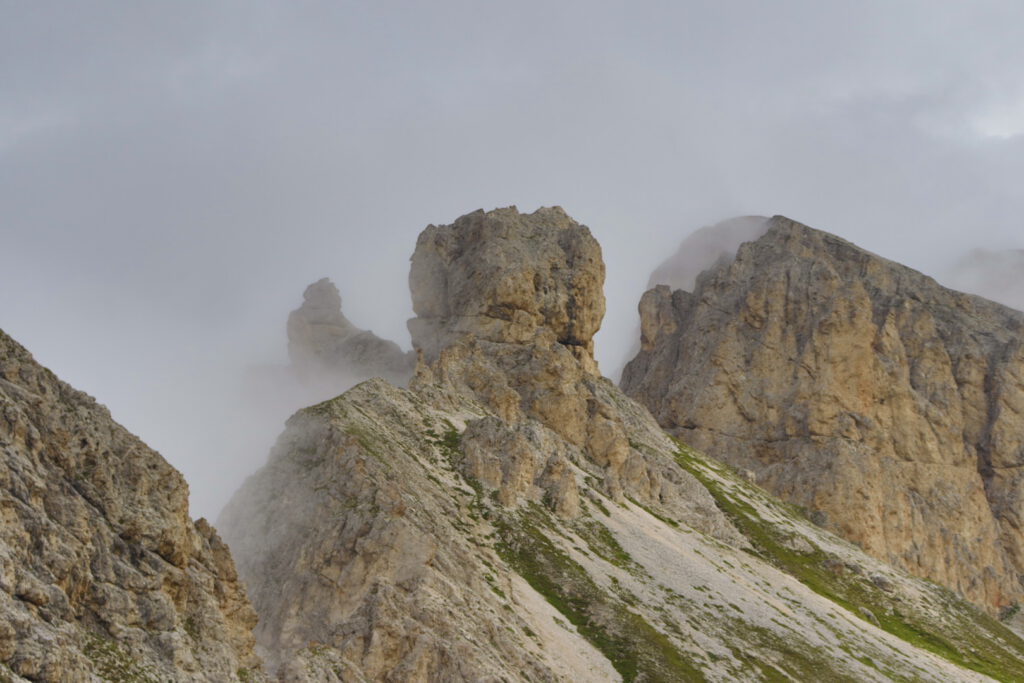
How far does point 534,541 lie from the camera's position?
303ft

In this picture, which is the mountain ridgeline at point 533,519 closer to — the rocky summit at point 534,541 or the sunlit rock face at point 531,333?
the rocky summit at point 534,541

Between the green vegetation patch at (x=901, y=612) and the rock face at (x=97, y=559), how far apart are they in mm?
93274

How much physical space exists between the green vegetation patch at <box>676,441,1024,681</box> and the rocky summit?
1.32 feet

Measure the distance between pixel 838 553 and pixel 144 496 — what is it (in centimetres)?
11331

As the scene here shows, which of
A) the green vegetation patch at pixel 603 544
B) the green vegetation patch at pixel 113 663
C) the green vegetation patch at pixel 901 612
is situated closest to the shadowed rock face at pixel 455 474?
the green vegetation patch at pixel 603 544

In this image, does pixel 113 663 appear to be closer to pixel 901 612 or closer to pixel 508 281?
pixel 901 612

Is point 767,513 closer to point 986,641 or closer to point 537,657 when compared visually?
point 986,641

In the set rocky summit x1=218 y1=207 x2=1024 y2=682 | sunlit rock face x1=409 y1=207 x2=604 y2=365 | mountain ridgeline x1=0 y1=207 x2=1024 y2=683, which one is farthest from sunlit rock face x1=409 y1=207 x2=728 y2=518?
mountain ridgeline x1=0 y1=207 x2=1024 y2=683

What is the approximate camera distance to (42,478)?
119 feet

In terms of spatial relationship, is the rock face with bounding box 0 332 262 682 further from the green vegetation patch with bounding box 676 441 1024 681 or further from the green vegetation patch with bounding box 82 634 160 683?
the green vegetation patch with bounding box 676 441 1024 681

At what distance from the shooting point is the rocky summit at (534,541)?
6906cm

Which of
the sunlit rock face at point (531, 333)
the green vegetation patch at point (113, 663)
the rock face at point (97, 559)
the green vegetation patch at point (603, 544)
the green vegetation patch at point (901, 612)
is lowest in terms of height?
the green vegetation patch at point (113, 663)

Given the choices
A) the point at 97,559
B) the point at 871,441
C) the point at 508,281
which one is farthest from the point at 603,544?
Result: the point at 871,441

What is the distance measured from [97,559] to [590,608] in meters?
53.2
